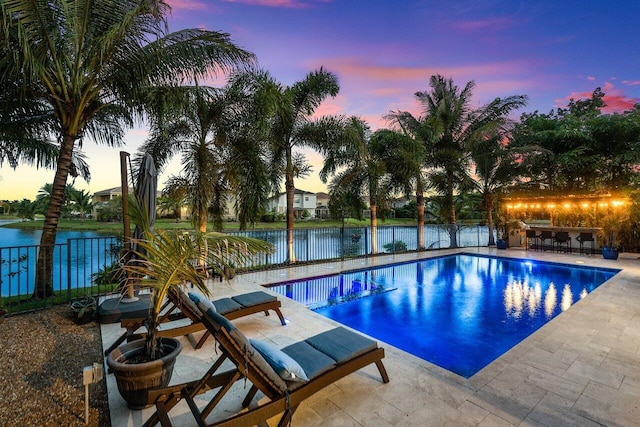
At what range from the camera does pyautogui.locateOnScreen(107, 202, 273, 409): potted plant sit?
7.56 ft

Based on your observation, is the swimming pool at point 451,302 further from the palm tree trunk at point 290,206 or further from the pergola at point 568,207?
the pergola at point 568,207

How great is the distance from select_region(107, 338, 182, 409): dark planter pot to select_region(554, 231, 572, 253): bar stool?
15.4 m

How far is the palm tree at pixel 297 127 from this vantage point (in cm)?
972

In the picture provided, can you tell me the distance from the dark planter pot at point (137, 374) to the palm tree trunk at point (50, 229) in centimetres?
434

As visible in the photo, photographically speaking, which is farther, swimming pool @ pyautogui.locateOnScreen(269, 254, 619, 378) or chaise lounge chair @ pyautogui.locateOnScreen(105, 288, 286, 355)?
swimming pool @ pyautogui.locateOnScreen(269, 254, 619, 378)

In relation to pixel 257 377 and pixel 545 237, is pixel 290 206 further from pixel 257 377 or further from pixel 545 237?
pixel 545 237

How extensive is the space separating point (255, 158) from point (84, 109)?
3.86 m

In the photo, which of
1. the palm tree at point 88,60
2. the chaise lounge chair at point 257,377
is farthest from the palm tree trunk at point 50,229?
the chaise lounge chair at point 257,377

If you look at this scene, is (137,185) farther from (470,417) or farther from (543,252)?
(543,252)

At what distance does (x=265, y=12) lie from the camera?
30.1 ft

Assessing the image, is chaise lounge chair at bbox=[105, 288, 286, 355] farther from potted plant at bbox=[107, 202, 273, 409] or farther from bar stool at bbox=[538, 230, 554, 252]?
bar stool at bbox=[538, 230, 554, 252]

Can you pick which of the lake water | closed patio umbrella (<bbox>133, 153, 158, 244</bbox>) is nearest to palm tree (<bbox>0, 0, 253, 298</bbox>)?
the lake water

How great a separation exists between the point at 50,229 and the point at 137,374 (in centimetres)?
511

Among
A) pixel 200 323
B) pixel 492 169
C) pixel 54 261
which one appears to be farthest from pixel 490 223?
pixel 54 261
